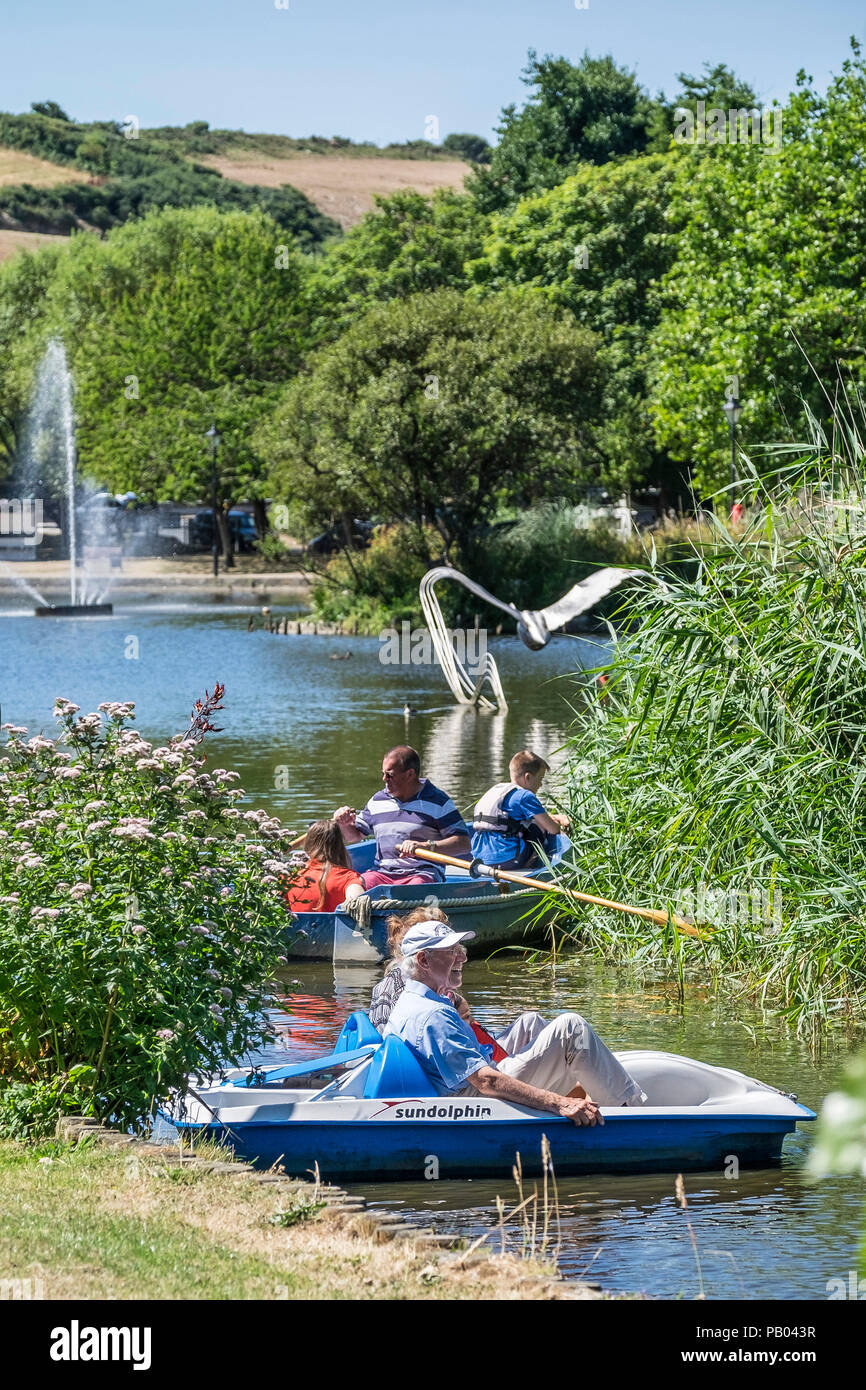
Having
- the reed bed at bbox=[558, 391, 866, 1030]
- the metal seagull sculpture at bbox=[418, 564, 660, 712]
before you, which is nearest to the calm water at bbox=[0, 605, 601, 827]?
the metal seagull sculpture at bbox=[418, 564, 660, 712]

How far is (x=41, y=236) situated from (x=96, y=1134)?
422 feet

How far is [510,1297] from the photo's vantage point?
486 centimetres

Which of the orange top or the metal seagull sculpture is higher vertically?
the metal seagull sculpture

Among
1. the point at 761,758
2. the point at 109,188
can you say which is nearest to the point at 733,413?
the point at 761,758

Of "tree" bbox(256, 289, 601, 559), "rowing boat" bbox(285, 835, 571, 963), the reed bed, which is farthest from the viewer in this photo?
"tree" bbox(256, 289, 601, 559)

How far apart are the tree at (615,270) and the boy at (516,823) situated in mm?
37607

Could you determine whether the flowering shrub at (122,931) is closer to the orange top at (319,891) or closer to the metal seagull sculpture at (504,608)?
the orange top at (319,891)

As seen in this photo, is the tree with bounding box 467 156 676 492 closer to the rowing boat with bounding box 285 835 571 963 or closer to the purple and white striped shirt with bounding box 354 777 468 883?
the purple and white striped shirt with bounding box 354 777 468 883

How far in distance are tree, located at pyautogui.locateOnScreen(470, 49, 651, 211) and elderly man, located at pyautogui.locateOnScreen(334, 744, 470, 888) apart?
53750 mm

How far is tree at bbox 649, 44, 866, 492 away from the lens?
3653 centimetres

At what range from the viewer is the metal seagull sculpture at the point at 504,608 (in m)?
19.1

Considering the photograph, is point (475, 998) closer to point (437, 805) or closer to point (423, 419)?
point (437, 805)
